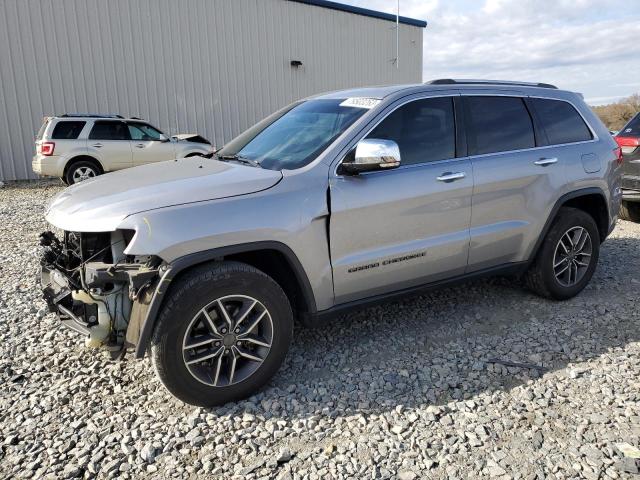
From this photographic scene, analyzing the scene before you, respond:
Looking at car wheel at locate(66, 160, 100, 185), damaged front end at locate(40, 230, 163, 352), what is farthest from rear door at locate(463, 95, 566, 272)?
car wheel at locate(66, 160, 100, 185)

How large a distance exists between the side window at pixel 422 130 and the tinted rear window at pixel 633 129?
5.05 metres

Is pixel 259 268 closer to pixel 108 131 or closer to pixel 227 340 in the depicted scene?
pixel 227 340

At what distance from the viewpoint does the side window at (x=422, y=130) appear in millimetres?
3561

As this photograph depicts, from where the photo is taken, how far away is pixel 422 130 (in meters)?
3.70

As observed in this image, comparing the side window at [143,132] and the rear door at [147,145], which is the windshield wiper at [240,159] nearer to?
the rear door at [147,145]

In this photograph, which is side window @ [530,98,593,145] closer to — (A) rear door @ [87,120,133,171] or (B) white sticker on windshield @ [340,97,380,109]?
(B) white sticker on windshield @ [340,97,380,109]

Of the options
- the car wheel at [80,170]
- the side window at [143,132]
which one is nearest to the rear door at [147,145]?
the side window at [143,132]

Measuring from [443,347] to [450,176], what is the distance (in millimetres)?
1240

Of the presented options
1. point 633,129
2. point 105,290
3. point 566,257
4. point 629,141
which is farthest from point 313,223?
point 633,129

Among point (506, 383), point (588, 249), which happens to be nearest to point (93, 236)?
point (506, 383)

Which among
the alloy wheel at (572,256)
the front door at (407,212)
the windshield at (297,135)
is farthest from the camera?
the alloy wheel at (572,256)

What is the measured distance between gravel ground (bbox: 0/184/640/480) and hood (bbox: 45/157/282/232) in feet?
3.57

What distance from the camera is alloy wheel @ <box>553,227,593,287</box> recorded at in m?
4.47

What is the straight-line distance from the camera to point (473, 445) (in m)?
2.67
